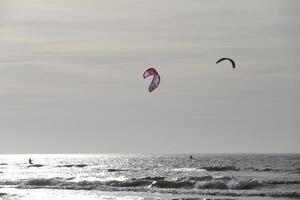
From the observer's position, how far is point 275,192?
36.2m

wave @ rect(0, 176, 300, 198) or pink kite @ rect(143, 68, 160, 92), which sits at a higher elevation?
pink kite @ rect(143, 68, 160, 92)

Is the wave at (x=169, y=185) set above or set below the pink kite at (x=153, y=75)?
below

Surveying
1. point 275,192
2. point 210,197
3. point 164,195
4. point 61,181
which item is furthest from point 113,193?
point 61,181

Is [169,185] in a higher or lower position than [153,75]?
lower

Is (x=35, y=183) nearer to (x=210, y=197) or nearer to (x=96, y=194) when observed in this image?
(x=96, y=194)

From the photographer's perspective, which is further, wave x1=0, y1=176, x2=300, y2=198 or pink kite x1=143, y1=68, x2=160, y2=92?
wave x1=0, y1=176, x2=300, y2=198

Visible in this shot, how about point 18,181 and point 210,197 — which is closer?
point 210,197

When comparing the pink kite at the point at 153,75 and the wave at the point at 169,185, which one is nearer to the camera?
the pink kite at the point at 153,75

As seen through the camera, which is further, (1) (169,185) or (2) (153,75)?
(1) (169,185)

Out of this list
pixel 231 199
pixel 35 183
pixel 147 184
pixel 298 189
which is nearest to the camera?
pixel 231 199

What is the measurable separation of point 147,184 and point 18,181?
11.0m

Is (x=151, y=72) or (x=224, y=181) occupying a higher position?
(x=151, y=72)

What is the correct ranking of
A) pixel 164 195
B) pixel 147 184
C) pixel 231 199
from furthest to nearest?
pixel 147 184 < pixel 164 195 < pixel 231 199

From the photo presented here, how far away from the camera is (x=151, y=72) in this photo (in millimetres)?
33375
